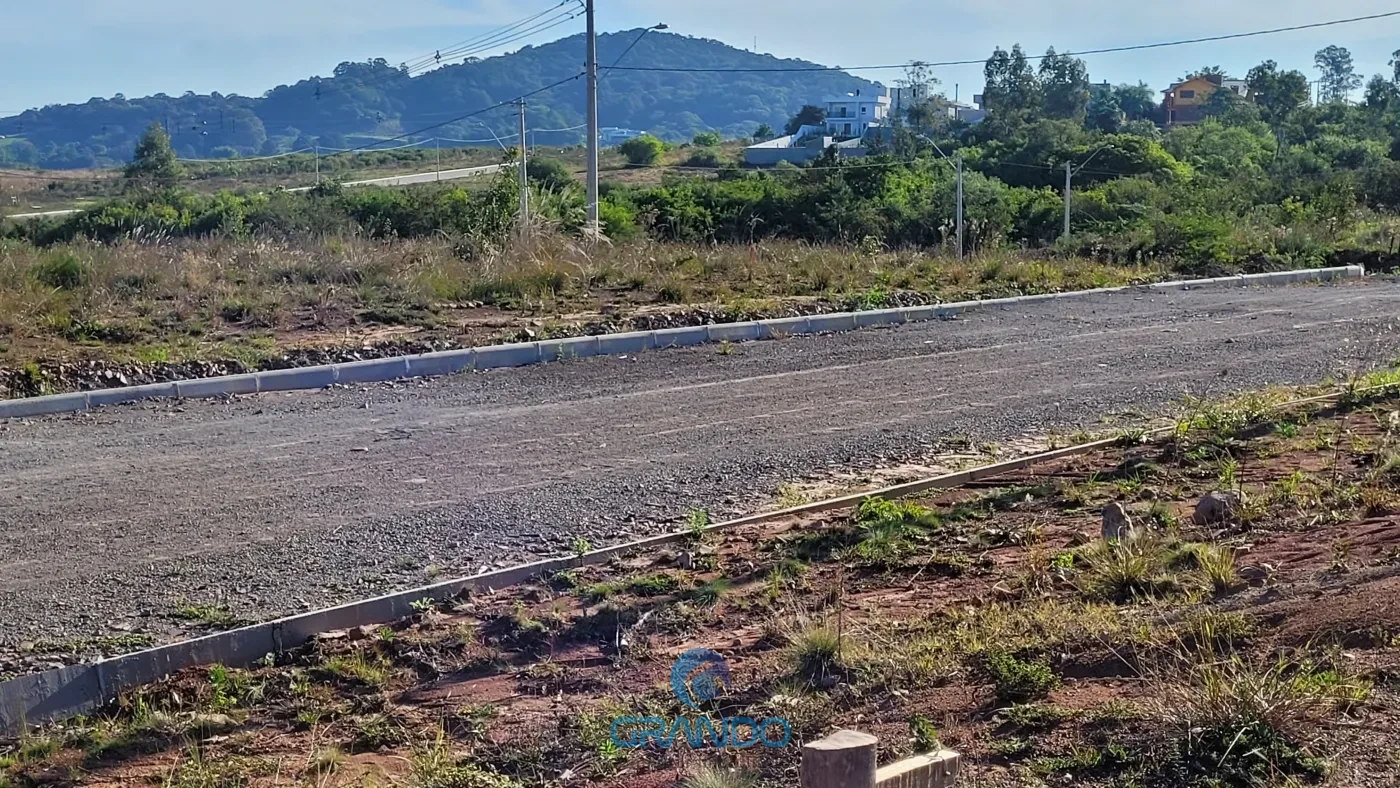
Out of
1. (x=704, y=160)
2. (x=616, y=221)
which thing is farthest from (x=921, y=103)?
(x=616, y=221)

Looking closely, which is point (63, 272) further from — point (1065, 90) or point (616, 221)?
point (1065, 90)

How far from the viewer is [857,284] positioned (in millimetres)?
17234

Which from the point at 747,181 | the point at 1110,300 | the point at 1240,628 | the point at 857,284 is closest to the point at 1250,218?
the point at 1110,300

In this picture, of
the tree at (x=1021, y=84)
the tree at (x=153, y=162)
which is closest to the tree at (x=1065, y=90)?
the tree at (x=1021, y=84)

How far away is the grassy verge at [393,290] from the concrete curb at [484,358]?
1.49ft

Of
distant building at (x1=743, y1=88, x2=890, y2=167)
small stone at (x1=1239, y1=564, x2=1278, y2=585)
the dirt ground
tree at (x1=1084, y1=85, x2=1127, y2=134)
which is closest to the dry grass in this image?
the dirt ground

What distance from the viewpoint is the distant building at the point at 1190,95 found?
125m

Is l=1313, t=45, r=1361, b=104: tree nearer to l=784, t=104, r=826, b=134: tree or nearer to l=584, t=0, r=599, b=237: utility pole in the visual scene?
l=784, t=104, r=826, b=134: tree

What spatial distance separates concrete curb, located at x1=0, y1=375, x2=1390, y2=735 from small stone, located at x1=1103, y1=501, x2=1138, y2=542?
2079mm

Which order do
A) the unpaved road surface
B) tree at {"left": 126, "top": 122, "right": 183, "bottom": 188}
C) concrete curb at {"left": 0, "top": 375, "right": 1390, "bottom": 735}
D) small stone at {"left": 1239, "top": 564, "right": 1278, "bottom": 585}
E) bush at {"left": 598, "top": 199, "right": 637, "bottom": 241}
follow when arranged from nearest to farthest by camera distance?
concrete curb at {"left": 0, "top": 375, "right": 1390, "bottom": 735} → small stone at {"left": 1239, "top": 564, "right": 1278, "bottom": 585} → the unpaved road surface → bush at {"left": 598, "top": 199, "right": 637, "bottom": 241} → tree at {"left": 126, "top": 122, "right": 183, "bottom": 188}

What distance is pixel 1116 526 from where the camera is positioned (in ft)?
19.6

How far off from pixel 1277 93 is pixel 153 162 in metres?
75.2

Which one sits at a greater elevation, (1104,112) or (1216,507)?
(1104,112)

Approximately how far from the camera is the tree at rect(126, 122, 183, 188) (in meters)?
67.2
